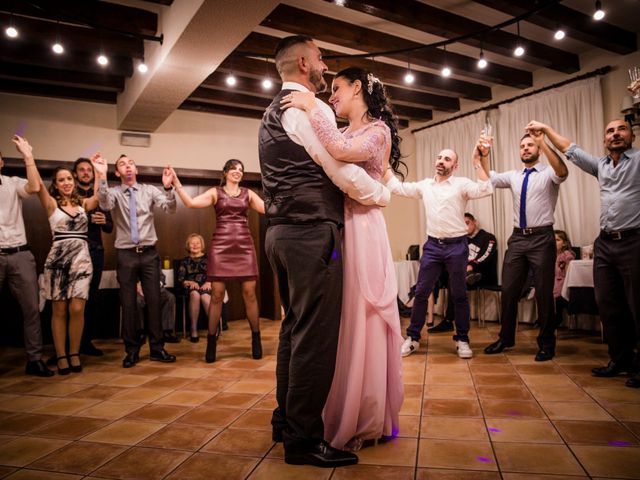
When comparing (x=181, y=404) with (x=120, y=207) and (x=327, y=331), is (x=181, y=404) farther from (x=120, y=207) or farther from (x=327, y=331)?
(x=120, y=207)

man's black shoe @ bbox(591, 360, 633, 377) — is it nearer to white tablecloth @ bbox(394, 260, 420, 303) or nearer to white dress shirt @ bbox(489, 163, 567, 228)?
white dress shirt @ bbox(489, 163, 567, 228)

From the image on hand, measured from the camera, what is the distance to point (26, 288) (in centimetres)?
344

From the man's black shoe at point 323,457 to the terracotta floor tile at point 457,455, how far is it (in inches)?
11.6

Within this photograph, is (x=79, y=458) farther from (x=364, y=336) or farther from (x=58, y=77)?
(x=58, y=77)

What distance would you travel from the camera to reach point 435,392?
2770mm

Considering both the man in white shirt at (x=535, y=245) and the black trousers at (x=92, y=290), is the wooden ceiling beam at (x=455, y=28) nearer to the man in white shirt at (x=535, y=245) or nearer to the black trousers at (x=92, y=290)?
the man in white shirt at (x=535, y=245)

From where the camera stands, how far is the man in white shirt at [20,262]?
11.1 ft

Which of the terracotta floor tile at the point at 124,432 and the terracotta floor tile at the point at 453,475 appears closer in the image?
the terracotta floor tile at the point at 453,475

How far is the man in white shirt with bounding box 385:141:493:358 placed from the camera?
12.5 ft

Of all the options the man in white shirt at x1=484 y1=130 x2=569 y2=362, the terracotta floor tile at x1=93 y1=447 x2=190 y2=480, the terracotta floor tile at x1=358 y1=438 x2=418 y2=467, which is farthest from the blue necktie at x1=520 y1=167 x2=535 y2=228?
the terracotta floor tile at x1=93 y1=447 x2=190 y2=480

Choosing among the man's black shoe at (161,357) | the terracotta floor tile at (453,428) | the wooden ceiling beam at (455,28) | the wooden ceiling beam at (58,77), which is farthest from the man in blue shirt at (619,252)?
the wooden ceiling beam at (58,77)

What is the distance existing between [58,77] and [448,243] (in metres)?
4.86

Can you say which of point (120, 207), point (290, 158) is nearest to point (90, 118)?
point (120, 207)

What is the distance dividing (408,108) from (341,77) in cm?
531
